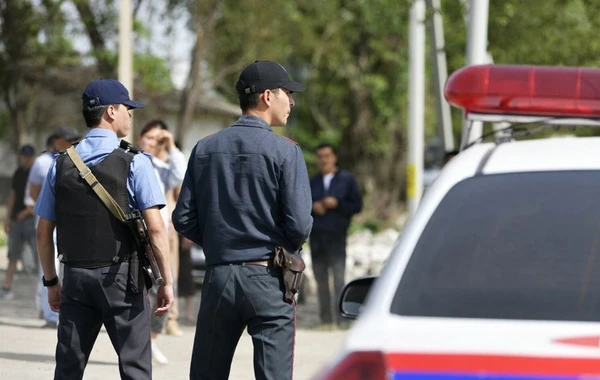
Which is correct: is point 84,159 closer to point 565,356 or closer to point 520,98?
point 520,98

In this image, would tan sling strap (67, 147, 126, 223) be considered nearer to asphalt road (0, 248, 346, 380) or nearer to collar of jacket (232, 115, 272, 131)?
collar of jacket (232, 115, 272, 131)

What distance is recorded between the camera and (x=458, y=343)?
3016mm

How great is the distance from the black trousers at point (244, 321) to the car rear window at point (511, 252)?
1.67 metres

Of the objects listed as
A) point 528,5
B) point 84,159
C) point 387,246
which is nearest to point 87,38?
point 387,246

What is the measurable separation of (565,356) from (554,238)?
0.57 meters

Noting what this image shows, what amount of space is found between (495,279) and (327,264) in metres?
8.74

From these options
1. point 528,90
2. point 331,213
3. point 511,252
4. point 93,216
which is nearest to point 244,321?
point 93,216

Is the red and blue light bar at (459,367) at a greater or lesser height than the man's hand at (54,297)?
greater

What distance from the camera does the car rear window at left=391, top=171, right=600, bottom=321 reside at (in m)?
3.24

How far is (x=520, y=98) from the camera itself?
521 centimetres

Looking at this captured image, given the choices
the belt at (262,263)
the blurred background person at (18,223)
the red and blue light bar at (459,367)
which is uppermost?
the red and blue light bar at (459,367)

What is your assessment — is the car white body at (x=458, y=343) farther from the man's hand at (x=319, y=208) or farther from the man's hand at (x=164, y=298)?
the man's hand at (x=319, y=208)

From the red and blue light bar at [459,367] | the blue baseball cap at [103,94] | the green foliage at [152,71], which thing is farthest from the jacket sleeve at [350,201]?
the green foliage at [152,71]

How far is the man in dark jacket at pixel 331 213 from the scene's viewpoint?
38.8 ft
